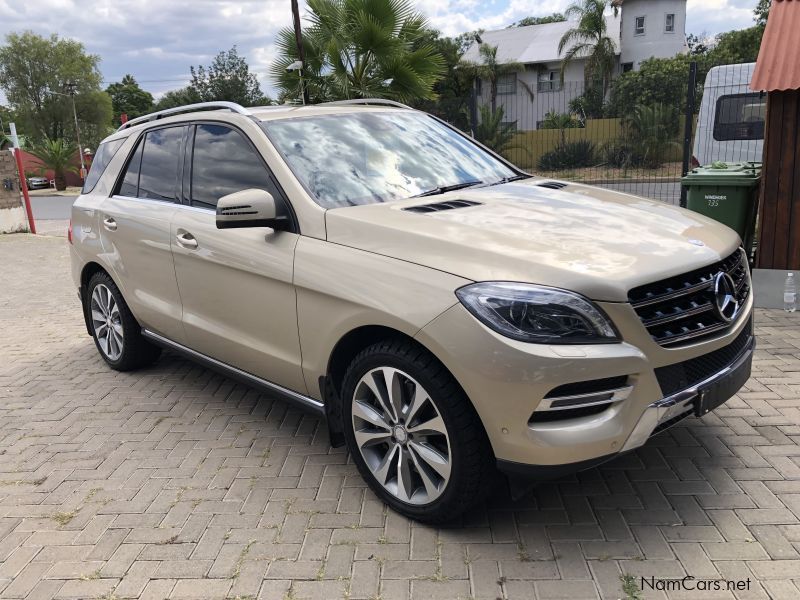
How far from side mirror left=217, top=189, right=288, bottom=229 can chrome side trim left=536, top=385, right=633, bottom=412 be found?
1536mm

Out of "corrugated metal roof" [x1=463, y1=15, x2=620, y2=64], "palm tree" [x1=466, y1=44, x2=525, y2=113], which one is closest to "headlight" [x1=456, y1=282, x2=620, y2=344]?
"palm tree" [x1=466, y1=44, x2=525, y2=113]

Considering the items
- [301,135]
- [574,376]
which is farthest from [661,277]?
[301,135]

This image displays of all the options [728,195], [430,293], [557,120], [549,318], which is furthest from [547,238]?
[557,120]

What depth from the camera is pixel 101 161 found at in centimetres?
507

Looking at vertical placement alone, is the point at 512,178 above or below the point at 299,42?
below

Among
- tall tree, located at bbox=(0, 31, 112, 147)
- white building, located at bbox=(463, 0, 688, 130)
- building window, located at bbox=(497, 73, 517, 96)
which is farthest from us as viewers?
tall tree, located at bbox=(0, 31, 112, 147)

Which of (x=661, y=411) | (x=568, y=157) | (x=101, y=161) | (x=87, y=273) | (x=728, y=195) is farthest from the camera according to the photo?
(x=568, y=157)

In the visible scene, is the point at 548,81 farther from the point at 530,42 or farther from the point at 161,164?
the point at 161,164

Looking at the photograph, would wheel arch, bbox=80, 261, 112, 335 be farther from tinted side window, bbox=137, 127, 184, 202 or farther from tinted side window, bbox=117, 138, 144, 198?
tinted side window, bbox=137, 127, 184, 202

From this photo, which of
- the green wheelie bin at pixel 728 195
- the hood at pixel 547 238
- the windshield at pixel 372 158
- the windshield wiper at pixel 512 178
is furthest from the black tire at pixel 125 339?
the green wheelie bin at pixel 728 195

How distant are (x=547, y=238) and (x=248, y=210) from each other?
1.36 meters

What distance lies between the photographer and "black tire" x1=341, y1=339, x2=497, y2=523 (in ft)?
8.41

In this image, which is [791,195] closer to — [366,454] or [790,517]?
[790,517]

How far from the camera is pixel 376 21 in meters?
10.7
